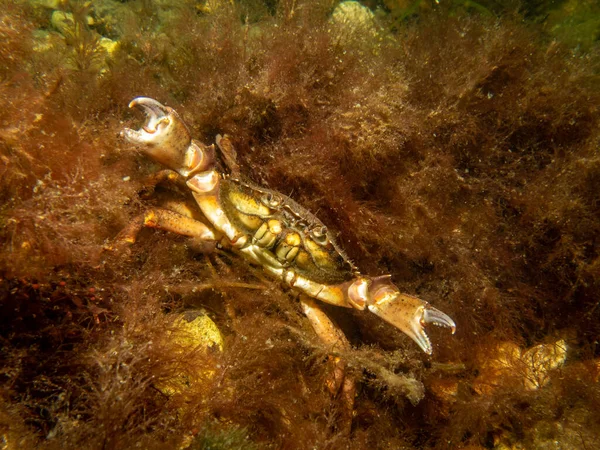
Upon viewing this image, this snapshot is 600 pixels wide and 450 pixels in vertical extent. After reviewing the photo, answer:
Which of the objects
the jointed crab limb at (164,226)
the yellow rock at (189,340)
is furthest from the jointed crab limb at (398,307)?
the jointed crab limb at (164,226)

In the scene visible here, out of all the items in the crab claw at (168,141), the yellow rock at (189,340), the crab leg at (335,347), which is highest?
the crab claw at (168,141)

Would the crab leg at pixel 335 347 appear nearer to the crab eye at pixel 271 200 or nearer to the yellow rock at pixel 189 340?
the yellow rock at pixel 189 340

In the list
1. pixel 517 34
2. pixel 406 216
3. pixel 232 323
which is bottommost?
pixel 232 323

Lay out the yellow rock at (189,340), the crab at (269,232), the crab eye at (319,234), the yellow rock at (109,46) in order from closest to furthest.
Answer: the yellow rock at (189,340) < the crab at (269,232) < the crab eye at (319,234) < the yellow rock at (109,46)

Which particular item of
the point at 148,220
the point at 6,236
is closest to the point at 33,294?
the point at 6,236

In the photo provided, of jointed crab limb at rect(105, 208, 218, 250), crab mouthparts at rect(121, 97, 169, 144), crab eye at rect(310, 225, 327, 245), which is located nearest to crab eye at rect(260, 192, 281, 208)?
crab eye at rect(310, 225, 327, 245)

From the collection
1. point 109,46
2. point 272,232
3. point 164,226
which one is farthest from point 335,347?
point 109,46

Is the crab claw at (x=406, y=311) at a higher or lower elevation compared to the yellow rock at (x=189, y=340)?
higher

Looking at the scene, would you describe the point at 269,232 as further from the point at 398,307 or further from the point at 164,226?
the point at 398,307

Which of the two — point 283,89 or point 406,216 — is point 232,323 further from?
point 283,89
